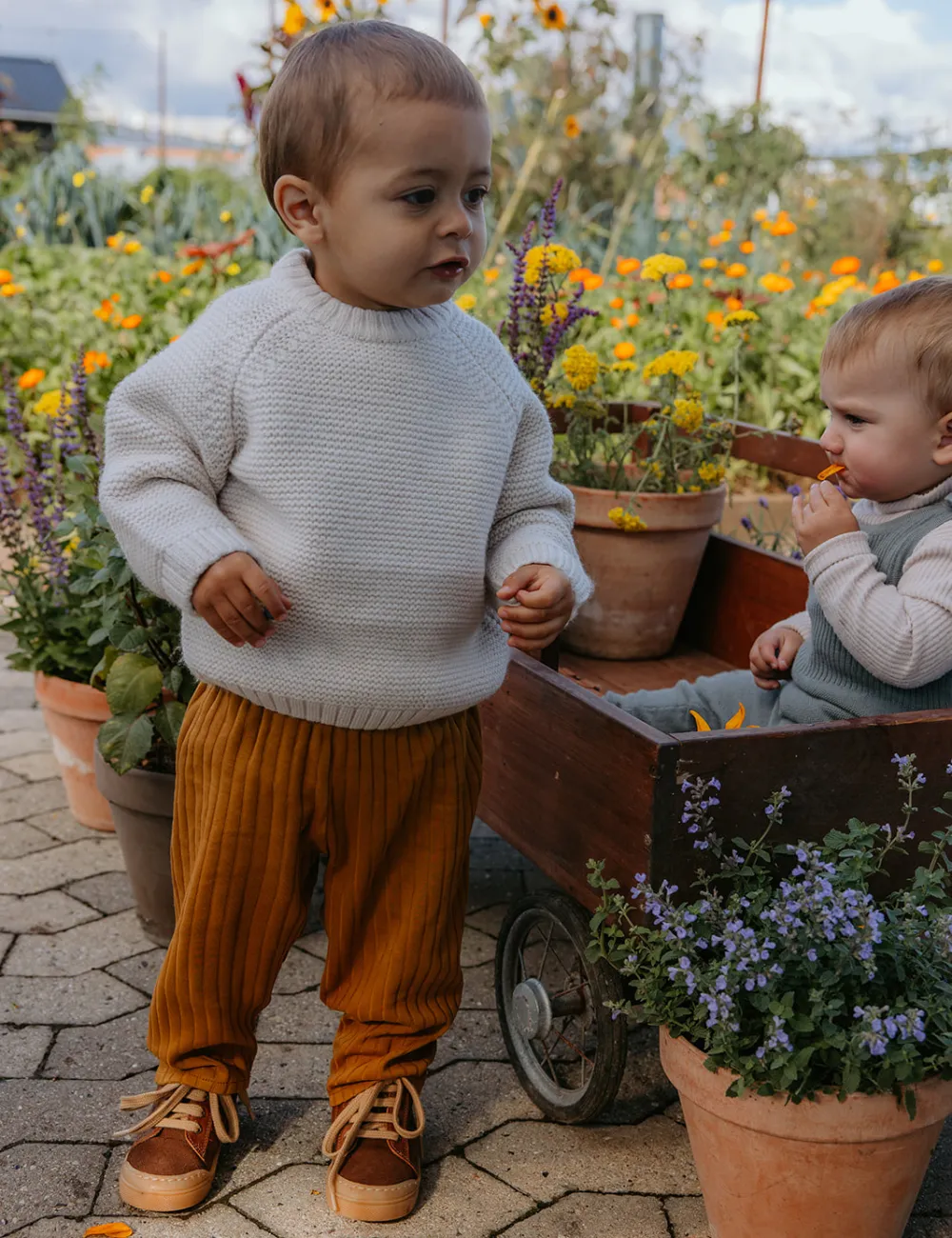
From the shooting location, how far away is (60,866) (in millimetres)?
2938

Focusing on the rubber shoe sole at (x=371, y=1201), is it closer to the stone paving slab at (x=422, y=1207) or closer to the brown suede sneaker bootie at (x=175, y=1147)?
the stone paving slab at (x=422, y=1207)

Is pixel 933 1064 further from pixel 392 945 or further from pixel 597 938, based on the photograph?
pixel 392 945

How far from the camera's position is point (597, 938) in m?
1.80

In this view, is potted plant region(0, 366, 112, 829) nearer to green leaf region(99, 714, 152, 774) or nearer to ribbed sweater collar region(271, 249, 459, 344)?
green leaf region(99, 714, 152, 774)

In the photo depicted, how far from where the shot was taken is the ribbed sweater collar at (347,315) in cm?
172

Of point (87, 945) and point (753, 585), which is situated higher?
point (753, 585)

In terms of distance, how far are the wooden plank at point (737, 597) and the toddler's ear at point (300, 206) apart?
135cm

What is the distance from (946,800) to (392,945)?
81 centimetres

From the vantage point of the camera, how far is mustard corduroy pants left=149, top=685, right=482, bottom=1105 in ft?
5.95

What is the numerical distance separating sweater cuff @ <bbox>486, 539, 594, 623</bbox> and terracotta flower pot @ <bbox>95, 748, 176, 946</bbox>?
0.92 metres

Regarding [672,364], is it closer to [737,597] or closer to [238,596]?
[737,597]

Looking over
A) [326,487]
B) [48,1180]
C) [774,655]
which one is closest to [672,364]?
[774,655]

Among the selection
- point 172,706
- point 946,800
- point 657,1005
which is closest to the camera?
point 657,1005

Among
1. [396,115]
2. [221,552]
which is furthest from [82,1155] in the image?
[396,115]
